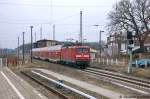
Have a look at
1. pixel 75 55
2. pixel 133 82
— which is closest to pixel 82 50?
pixel 75 55

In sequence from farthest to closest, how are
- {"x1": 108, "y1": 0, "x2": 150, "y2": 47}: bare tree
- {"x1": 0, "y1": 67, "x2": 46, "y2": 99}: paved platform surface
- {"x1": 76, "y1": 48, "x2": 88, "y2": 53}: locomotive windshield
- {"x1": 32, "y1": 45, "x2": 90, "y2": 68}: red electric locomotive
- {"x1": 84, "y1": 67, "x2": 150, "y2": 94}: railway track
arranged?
{"x1": 108, "y1": 0, "x2": 150, "y2": 47}: bare tree → {"x1": 76, "y1": 48, "x2": 88, "y2": 53}: locomotive windshield → {"x1": 32, "y1": 45, "x2": 90, "y2": 68}: red electric locomotive → {"x1": 84, "y1": 67, "x2": 150, "y2": 94}: railway track → {"x1": 0, "y1": 67, "x2": 46, "y2": 99}: paved platform surface

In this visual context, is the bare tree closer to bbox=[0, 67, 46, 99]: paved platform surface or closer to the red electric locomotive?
the red electric locomotive

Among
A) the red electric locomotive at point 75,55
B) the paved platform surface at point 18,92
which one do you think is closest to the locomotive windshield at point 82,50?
the red electric locomotive at point 75,55

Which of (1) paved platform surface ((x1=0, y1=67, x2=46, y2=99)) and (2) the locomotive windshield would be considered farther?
(2) the locomotive windshield

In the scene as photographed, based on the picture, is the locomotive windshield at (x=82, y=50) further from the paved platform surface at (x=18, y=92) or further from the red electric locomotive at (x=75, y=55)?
the paved platform surface at (x=18, y=92)

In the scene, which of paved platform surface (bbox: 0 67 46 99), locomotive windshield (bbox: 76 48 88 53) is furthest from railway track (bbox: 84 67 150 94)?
locomotive windshield (bbox: 76 48 88 53)

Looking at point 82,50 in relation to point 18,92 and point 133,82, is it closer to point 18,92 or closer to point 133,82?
point 133,82

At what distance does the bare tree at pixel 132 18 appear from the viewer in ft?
282

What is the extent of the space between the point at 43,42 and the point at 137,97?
95.0 meters

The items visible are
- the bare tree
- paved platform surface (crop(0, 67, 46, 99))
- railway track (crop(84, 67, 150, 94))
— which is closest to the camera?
paved platform surface (crop(0, 67, 46, 99))

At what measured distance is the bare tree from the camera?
85.9 m

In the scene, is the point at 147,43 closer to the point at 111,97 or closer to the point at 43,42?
the point at 43,42

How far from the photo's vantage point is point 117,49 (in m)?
101

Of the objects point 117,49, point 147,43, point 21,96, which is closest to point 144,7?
point 117,49
